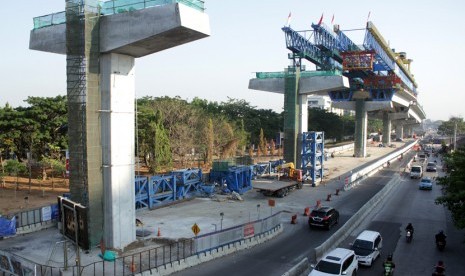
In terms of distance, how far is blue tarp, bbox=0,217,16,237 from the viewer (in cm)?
2320

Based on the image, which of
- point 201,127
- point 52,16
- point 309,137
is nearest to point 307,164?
point 309,137

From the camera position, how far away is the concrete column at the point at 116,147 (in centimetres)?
2094

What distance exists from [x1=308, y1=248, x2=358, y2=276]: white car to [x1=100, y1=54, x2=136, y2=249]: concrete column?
34.4 feet

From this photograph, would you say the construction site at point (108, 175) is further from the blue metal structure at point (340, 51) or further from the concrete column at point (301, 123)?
the blue metal structure at point (340, 51)

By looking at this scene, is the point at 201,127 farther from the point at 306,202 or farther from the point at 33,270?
the point at 33,270

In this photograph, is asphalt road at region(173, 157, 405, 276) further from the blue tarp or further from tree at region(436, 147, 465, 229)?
the blue tarp

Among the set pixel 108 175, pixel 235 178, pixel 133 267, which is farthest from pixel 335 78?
pixel 133 267

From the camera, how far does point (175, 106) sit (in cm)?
6206

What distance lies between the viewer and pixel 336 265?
54.0 feet

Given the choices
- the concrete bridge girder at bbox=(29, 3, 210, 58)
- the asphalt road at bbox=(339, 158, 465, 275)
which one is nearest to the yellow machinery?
the asphalt road at bbox=(339, 158, 465, 275)

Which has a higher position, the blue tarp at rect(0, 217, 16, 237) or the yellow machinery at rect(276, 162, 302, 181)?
the yellow machinery at rect(276, 162, 302, 181)

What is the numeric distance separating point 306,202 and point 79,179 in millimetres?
21298

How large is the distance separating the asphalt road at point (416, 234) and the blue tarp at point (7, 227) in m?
19.3

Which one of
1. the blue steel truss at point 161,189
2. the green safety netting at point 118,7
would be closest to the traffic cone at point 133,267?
the green safety netting at point 118,7
